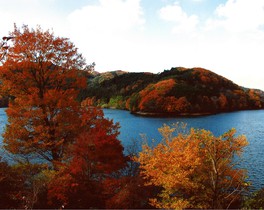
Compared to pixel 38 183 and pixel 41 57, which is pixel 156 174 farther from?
pixel 41 57

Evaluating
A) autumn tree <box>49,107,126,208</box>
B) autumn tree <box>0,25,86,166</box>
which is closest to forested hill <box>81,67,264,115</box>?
autumn tree <box>0,25,86,166</box>

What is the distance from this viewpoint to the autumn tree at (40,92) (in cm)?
2214

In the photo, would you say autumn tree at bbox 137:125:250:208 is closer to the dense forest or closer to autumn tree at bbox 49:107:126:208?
the dense forest

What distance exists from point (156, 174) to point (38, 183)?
971 cm

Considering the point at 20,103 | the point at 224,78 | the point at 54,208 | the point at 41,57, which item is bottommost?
the point at 54,208

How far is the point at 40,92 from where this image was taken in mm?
23656

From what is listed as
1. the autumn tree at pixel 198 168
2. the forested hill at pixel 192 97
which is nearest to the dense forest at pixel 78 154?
the autumn tree at pixel 198 168

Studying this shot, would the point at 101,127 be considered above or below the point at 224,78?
below

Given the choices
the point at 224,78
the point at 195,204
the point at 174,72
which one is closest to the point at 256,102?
the point at 224,78

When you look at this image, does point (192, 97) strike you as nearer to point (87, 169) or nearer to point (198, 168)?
point (198, 168)

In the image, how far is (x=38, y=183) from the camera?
65.9 ft

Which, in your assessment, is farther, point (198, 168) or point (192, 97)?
point (192, 97)

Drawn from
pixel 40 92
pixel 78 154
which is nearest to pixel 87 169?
pixel 78 154

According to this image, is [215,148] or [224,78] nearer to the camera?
[215,148]
